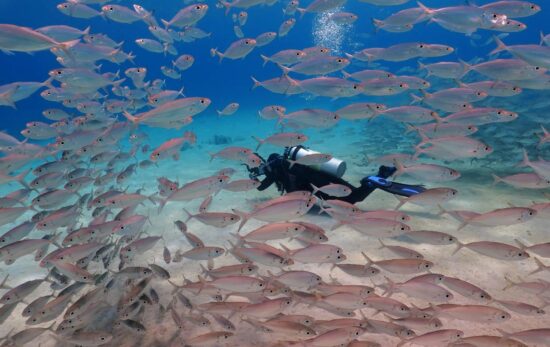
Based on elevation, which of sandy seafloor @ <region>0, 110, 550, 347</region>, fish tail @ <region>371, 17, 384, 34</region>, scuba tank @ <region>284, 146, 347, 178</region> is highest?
fish tail @ <region>371, 17, 384, 34</region>

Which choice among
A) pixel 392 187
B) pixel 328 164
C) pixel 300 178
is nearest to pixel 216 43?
pixel 300 178

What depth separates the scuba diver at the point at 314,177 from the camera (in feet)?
21.7

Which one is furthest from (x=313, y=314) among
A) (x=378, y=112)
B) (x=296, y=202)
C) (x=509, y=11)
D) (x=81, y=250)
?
(x=509, y=11)

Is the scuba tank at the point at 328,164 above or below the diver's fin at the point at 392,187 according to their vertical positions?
above

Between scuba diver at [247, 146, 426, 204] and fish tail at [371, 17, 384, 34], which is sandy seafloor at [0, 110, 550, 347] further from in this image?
fish tail at [371, 17, 384, 34]

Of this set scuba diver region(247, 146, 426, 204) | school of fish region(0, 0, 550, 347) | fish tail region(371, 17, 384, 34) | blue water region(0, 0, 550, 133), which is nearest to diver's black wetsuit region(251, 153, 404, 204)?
scuba diver region(247, 146, 426, 204)

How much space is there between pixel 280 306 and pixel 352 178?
7.73m

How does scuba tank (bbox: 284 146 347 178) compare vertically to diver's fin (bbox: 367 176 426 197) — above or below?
above

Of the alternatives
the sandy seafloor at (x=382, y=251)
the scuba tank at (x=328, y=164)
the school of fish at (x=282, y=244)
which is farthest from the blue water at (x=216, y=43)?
the scuba tank at (x=328, y=164)

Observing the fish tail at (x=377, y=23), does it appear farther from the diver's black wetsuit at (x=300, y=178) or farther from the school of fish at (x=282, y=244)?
the diver's black wetsuit at (x=300, y=178)

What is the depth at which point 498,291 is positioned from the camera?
4082 millimetres

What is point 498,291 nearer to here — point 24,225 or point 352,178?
point 24,225

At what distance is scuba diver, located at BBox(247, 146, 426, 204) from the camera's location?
21.7ft

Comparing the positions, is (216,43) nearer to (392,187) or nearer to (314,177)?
(314,177)
